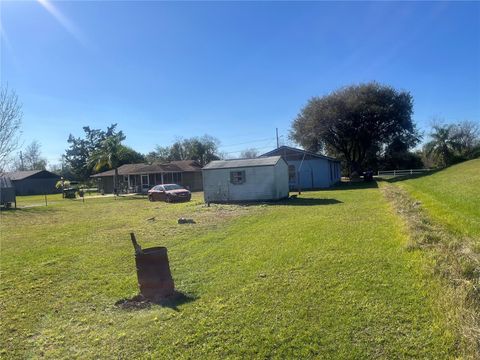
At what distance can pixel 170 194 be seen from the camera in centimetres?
2562

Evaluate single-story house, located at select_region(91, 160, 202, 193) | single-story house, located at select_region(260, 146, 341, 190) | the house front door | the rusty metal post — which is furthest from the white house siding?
the house front door

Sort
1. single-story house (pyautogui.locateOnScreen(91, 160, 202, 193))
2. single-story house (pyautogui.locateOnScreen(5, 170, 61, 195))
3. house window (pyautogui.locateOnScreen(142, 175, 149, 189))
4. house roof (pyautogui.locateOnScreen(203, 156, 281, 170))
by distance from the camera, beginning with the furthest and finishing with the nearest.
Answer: single-story house (pyautogui.locateOnScreen(5, 170, 61, 195))
house window (pyautogui.locateOnScreen(142, 175, 149, 189))
single-story house (pyautogui.locateOnScreen(91, 160, 202, 193))
house roof (pyautogui.locateOnScreen(203, 156, 281, 170))

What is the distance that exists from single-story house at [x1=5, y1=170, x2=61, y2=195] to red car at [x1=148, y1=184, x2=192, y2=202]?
3942 cm

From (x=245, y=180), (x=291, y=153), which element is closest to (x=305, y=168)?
(x=291, y=153)

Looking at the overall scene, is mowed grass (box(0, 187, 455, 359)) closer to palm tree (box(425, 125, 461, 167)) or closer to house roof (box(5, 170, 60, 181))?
palm tree (box(425, 125, 461, 167))

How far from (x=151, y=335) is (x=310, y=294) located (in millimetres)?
2194

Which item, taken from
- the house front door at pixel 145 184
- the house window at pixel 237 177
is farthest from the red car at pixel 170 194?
the house front door at pixel 145 184

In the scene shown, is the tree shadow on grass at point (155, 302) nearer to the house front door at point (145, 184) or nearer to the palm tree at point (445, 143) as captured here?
the house front door at point (145, 184)

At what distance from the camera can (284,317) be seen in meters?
4.47

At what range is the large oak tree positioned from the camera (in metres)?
41.7

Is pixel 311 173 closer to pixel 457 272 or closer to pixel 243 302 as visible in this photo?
pixel 457 272

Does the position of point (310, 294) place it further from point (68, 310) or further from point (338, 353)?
point (68, 310)

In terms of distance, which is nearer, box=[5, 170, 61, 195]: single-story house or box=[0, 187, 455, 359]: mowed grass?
box=[0, 187, 455, 359]: mowed grass

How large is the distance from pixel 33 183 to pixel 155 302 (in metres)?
63.4
